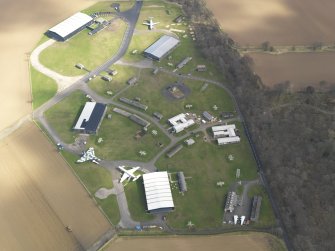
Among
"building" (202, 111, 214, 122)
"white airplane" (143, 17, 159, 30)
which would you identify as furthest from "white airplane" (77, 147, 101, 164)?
"white airplane" (143, 17, 159, 30)

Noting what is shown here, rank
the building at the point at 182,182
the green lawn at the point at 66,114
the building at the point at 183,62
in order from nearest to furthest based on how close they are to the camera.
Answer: the building at the point at 182,182 < the green lawn at the point at 66,114 < the building at the point at 183,62

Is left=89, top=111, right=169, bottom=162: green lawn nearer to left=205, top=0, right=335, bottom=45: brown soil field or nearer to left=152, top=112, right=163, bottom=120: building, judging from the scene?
left=152, top=112, right=163, bottom=120: building

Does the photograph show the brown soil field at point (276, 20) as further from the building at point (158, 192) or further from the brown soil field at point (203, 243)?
the brown soil field at point (203, 243)

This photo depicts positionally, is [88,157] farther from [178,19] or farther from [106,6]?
[106,6]

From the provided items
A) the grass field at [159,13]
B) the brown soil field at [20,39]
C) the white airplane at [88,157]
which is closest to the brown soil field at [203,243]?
the white airplane at [88,157]

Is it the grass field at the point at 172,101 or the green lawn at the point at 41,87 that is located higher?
the green lawn at the point at 41,87

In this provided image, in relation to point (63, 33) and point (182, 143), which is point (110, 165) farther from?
point (63, 33)

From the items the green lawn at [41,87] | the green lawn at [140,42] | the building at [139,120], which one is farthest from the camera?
the green lawn at [140,42]
